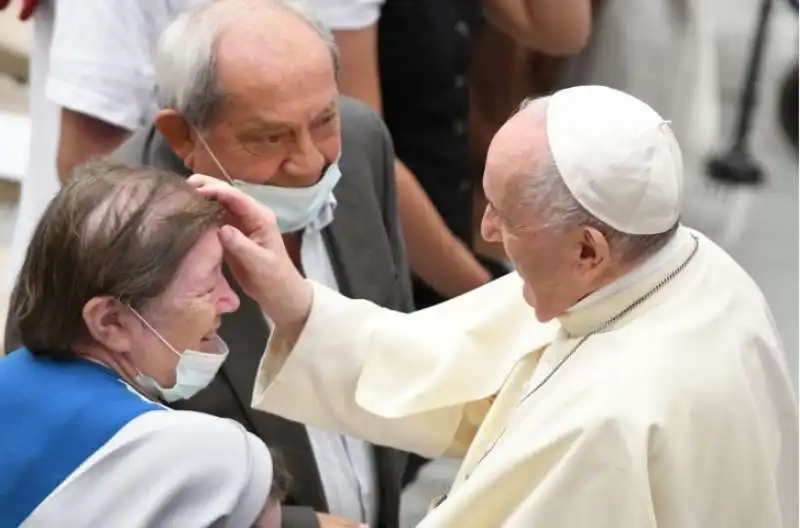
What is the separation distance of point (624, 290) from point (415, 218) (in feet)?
3.09

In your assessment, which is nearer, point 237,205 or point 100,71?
point 237,205

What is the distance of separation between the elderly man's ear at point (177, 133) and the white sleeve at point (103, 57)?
1.18ft

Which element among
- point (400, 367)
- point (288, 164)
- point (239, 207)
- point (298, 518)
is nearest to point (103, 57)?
point (288, 164)

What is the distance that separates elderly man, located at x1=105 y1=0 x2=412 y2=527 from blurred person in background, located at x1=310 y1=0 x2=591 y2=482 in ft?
0.91

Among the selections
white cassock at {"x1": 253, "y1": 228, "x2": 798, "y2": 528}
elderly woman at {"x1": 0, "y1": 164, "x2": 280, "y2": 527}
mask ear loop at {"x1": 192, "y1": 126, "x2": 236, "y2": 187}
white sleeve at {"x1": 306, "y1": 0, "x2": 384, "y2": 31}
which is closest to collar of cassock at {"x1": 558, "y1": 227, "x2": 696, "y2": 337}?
white cassock at {"x1": 253, "y1": 228, "x2": 798, "y2": 528}

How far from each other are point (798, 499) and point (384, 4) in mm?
1273

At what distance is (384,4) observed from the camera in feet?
7.93

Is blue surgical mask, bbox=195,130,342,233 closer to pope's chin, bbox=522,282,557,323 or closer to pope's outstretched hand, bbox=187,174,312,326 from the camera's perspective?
pope's outstretched hand, bbox=187,174,312,326

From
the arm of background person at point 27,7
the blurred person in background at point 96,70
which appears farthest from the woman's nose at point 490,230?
the arm of background person at point 27,7

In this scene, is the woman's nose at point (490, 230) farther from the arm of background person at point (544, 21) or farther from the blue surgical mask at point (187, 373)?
the arm of background person at point (544, 21)

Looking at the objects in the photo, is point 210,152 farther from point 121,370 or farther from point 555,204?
point 555,204

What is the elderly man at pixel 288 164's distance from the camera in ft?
5.57

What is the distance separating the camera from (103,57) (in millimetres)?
2078

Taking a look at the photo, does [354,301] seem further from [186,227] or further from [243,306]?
[186,227]
